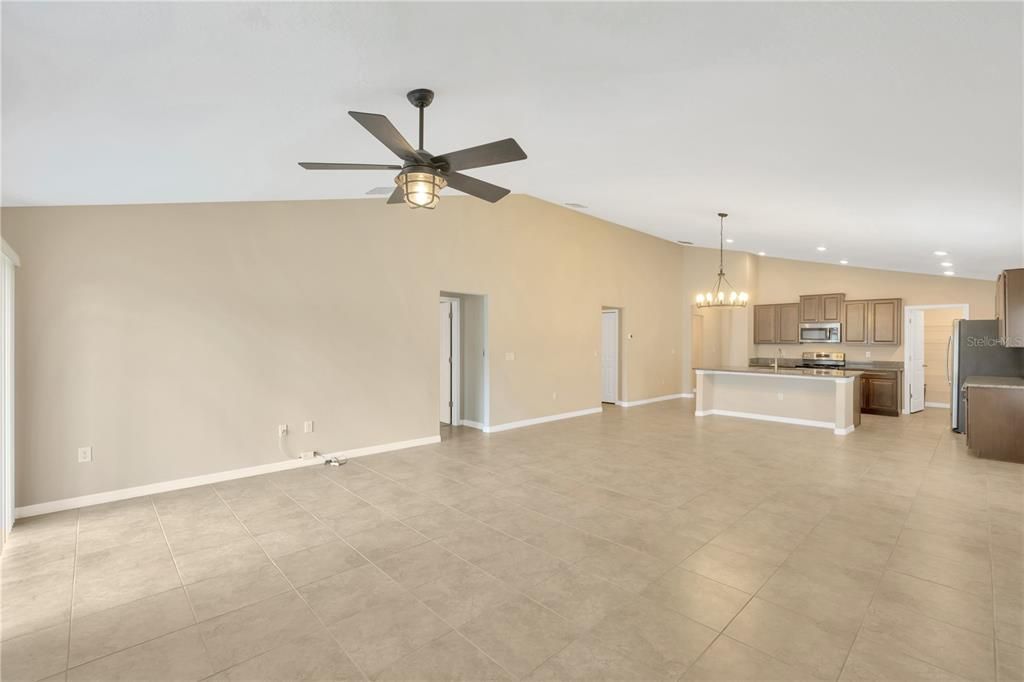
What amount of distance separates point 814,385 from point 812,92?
6.10 m

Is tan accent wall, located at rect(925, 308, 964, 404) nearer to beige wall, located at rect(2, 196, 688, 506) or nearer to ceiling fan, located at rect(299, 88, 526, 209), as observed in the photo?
beige wall, located at rect(2, 196, 688, 506)

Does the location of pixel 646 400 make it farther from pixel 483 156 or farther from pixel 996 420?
pixel 483 156

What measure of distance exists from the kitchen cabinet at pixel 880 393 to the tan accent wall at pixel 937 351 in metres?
1.77

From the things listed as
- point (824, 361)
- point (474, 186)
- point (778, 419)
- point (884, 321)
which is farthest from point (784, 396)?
point (474, 186)

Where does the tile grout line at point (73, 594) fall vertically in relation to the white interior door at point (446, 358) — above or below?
below

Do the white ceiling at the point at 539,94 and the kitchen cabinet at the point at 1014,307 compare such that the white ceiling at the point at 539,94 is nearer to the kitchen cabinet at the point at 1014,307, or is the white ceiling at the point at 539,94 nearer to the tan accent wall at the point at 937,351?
the kitchen cabinet at the point at 1014,307

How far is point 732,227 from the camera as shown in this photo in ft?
21.0

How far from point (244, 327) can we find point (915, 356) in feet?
34.8

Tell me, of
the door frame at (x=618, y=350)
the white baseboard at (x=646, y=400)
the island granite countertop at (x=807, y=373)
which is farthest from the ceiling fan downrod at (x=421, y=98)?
the white baseboard at (x=646, y=400)

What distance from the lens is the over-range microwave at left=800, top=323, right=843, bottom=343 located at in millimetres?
9188

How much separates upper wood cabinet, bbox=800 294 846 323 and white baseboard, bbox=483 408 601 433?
189 inches

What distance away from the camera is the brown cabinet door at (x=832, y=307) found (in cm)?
917

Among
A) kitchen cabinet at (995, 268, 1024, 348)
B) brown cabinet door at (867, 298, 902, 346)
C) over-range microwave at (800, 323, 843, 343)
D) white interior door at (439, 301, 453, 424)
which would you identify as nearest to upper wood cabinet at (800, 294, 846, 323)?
over-range microwave at (800, 323, 843, 343)

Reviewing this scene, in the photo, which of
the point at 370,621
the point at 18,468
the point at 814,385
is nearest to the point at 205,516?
the point at 18,468
